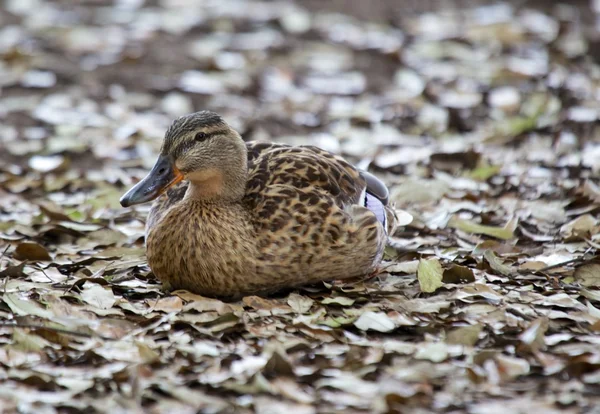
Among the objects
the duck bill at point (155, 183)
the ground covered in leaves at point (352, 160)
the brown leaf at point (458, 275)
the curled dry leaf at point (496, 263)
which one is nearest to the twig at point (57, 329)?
the ground covered in leaves at point (352, 160)

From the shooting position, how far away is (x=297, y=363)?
447 cm

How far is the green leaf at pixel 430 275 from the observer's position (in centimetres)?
529

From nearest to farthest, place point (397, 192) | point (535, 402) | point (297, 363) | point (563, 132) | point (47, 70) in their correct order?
1. point (535, 402)
2. point (297, 363)
3. point (397, 192)
4. point (563, 132)
5. point (47, 70)

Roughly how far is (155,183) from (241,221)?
19.6 inches

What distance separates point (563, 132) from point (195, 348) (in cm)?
481

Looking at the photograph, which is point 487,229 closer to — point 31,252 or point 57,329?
point 31,252

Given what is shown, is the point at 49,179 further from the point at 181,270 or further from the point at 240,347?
the point at 240,347

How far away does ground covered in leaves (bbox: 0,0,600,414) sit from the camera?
14.1 ft

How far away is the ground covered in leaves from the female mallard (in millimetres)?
143

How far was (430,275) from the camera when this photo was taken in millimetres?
5375

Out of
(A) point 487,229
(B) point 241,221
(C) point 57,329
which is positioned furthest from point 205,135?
(A) point 487,229

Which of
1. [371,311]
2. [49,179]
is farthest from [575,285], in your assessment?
[49,179]

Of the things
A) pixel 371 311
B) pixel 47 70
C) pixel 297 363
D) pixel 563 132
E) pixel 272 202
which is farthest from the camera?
pixel 47 70

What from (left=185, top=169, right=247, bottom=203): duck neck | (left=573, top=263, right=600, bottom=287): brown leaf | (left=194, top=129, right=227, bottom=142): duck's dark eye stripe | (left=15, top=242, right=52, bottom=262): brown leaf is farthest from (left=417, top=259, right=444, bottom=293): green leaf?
(left=15, top=242, right=52, bottom=262): brown leaf
